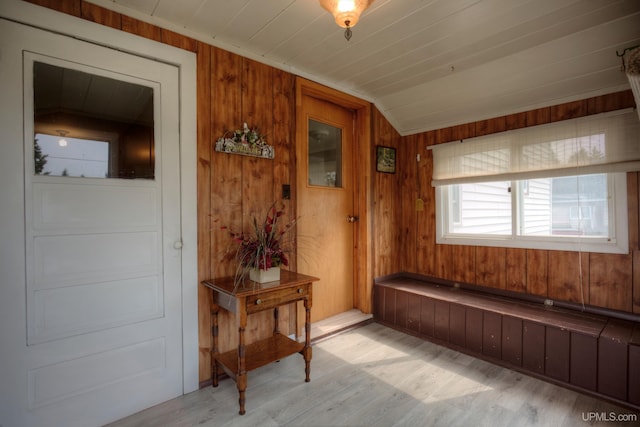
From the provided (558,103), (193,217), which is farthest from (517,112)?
(193,217)

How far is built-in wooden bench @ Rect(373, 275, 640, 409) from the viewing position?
74.7 inches

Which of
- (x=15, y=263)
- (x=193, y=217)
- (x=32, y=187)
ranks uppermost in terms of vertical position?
(x=32, y=187)

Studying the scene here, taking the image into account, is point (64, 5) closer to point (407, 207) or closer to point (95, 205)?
point (95, 205)

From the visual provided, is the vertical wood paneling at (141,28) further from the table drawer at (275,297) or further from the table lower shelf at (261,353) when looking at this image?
the table lower shelf at (261,353)

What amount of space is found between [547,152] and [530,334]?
149 centimetres

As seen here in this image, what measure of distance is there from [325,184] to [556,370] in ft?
7.70

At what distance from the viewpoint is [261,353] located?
2.14 m

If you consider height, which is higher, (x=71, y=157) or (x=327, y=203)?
(x=71, y=157)

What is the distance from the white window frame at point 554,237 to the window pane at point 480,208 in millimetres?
52

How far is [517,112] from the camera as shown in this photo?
8.98ft

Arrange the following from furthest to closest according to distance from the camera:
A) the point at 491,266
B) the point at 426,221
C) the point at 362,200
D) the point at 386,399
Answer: the point at 426,221, the point at 362,200, the point at 491,266, the point at 386,399

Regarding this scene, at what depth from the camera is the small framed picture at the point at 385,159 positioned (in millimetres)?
3340

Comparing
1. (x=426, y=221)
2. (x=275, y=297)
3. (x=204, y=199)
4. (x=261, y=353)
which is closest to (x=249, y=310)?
(x=275, y=297)

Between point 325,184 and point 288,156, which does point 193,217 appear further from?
point 325,184
